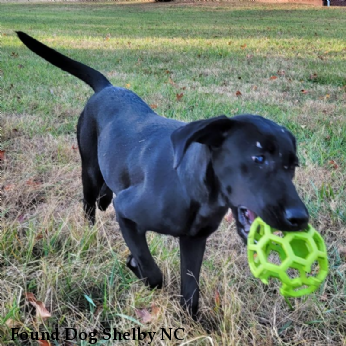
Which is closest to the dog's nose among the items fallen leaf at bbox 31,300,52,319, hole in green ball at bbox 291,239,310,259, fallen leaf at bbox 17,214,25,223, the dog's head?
the dog's head

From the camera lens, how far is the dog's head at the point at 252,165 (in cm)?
175

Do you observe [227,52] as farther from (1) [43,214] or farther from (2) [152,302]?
(2) [152,302]

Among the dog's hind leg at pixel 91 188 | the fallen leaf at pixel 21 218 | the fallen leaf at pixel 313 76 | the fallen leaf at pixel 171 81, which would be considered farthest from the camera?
the fallen leaf at pixel 313 76

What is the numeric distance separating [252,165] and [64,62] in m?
2.17

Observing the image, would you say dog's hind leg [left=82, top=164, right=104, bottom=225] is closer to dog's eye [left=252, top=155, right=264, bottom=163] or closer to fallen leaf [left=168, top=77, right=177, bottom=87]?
dog's eye [left=252, top=155, right=264, bottom=163]

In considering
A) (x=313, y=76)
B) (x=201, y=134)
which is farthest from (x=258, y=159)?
(x=313, y=76)

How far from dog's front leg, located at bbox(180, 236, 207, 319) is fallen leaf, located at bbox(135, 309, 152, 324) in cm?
23

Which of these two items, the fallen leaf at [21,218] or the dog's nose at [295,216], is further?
the fallen leaf at [21,218]

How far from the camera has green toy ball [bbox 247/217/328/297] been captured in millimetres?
1829

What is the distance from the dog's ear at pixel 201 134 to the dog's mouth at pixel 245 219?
0.33 m

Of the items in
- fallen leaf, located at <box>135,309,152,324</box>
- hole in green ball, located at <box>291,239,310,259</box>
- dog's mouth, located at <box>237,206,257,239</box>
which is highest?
dog's mouth, located at <box>237,206,257,239</box>

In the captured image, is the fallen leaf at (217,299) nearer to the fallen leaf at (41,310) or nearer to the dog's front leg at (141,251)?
the dog's front leg at (141,251)

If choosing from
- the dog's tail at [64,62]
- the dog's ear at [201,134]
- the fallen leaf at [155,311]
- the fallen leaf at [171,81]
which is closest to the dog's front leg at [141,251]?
the fallen leaf at [155,311]

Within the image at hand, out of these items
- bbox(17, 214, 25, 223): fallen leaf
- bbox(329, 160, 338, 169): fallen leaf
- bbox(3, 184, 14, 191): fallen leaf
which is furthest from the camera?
bbox(329, 160, 338, 169): fallen leaf
